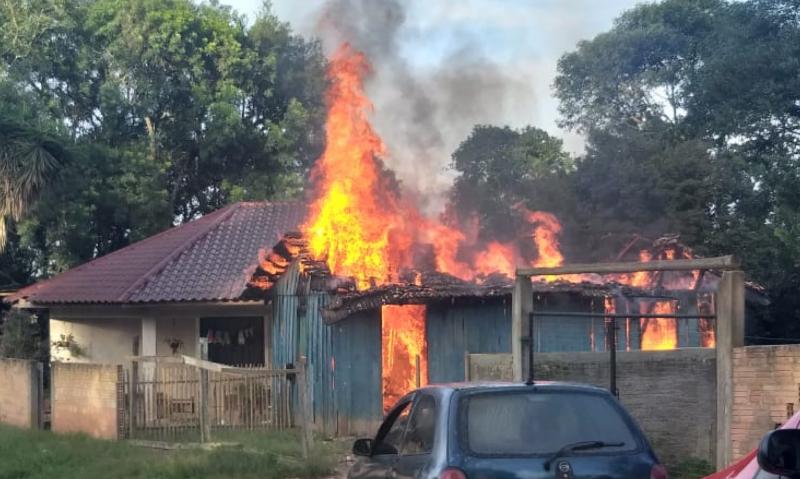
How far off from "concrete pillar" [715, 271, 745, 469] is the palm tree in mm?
15730

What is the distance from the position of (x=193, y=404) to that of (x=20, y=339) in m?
9.58

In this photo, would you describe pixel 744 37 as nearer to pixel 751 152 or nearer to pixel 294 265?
pixel 751 152

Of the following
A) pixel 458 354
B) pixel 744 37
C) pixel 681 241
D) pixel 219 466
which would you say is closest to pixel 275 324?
pixel 458 354

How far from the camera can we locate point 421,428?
6352mm

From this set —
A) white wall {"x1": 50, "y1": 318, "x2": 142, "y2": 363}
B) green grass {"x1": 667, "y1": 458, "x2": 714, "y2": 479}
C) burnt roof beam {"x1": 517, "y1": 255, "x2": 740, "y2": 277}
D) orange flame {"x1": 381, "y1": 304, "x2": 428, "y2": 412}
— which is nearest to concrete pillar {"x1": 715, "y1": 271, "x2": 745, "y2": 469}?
burnt roof beam {"x1": 517, "y1": 255, "x2": 740, "y2": 277}

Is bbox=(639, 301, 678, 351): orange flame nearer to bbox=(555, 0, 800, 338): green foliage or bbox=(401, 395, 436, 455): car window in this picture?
bbox=(555, 0, 800, 338): green foliage

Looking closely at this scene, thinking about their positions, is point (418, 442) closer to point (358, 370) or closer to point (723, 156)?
point (358, 370)

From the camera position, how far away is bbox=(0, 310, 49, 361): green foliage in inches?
918

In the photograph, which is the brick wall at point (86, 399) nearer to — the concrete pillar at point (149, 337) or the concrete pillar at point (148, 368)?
the concrete pillar at point (148, 368)

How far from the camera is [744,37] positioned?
27.0 metres

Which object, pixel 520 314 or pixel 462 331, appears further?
pixel 462 331

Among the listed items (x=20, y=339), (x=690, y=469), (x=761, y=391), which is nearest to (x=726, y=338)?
(x=761, y=391)

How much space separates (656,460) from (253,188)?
25.7 meters

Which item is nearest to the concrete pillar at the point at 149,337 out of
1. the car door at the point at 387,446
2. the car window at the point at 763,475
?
the car door at the point at 387,446
